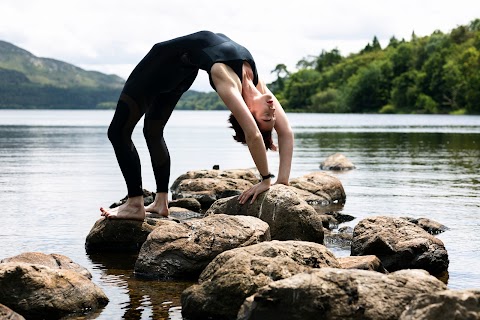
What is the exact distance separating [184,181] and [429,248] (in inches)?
389

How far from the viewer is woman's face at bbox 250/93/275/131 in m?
9.75

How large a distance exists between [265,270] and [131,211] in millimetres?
3828

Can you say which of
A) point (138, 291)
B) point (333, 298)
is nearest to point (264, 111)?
point (138, 291)

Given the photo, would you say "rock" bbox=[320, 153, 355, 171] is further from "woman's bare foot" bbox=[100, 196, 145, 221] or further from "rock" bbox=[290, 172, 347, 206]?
"woman's bare foot" bbox=[100, 196, 145, 221]

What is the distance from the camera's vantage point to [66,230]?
12930 millimetres

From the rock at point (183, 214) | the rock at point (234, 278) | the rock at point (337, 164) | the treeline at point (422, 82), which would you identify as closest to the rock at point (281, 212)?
the rock at point (234, 278)

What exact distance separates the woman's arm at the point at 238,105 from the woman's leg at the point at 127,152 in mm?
1416

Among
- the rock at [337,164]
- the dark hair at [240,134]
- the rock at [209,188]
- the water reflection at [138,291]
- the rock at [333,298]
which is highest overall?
the dark hair at [240,134]

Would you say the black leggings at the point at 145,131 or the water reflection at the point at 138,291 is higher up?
the black leggings at the point at 145,131

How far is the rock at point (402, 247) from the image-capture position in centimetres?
980

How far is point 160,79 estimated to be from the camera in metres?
10.4

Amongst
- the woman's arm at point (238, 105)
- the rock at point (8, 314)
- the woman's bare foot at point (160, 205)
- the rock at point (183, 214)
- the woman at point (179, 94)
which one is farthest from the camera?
the rock at point (183, 214)

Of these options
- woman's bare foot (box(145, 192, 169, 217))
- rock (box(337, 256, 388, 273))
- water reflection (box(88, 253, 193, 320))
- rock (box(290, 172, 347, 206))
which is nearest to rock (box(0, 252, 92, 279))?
water reflection (box(88, 253, 193, 320))

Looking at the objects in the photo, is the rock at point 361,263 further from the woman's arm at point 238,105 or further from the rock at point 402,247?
the woman's arm at point 238,105
